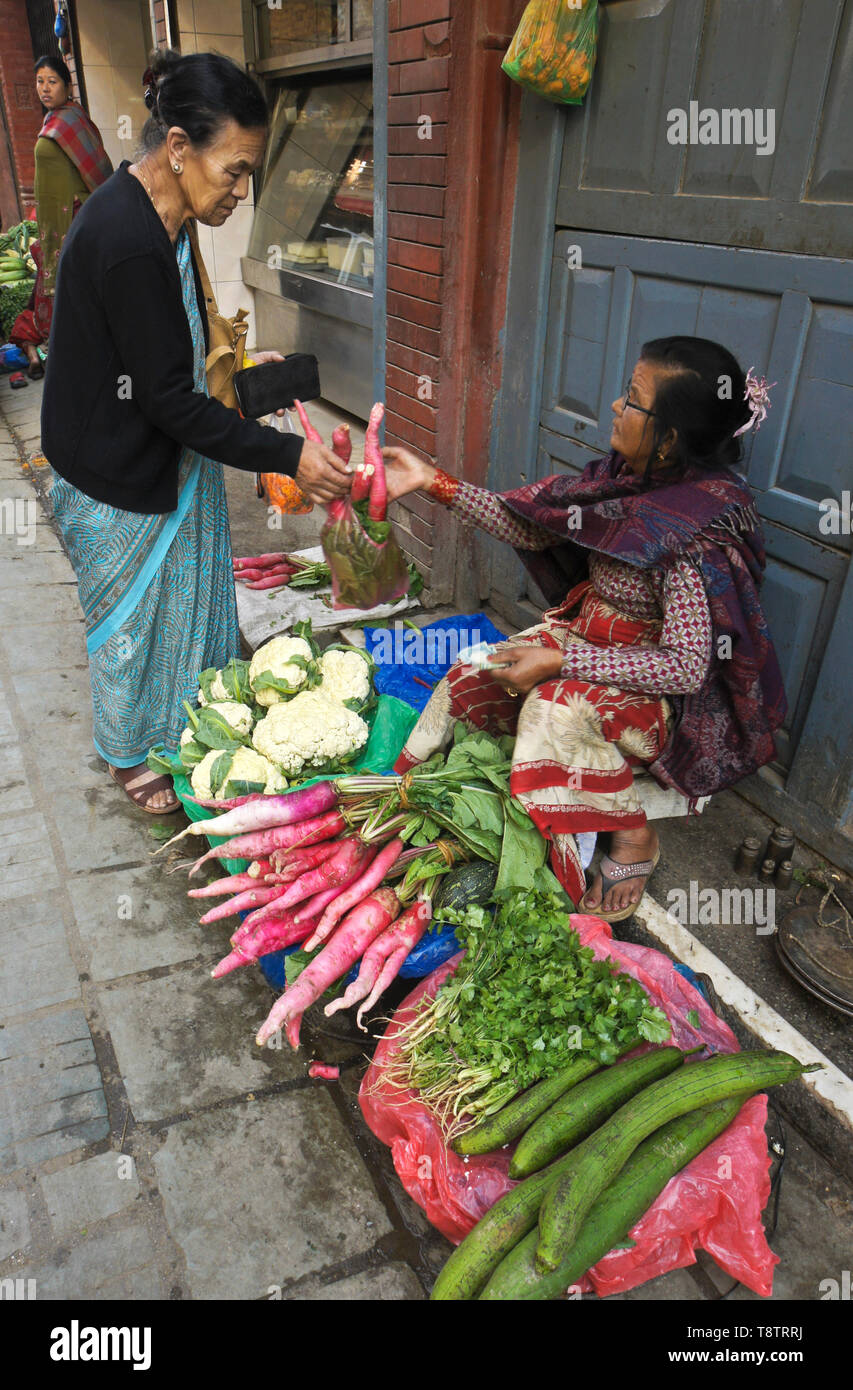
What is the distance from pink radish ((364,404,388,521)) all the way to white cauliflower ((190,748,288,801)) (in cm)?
85

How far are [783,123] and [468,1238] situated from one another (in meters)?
2.76

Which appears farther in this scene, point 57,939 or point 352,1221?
point 57,939

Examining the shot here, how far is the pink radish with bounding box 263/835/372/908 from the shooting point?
2449 mm

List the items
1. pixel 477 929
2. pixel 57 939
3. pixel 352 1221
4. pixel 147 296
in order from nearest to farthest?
pixel 352 1221
pixel 477 929
pixel 147 296
pixel 57 939

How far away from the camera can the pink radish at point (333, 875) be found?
2449mm

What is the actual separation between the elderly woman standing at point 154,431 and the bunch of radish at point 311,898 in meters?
0.76

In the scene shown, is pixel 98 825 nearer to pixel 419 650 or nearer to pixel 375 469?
pixel 419 650

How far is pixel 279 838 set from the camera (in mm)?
2570

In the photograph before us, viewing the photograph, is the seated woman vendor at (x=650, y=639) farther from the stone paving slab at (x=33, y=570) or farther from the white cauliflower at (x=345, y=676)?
the stone paving slab at (x=33, y=570)

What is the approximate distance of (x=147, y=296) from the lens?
2496mm

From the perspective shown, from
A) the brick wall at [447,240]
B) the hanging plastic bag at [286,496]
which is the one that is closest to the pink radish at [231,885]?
the brick wall at [447,240]

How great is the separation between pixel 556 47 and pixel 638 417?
144cm
